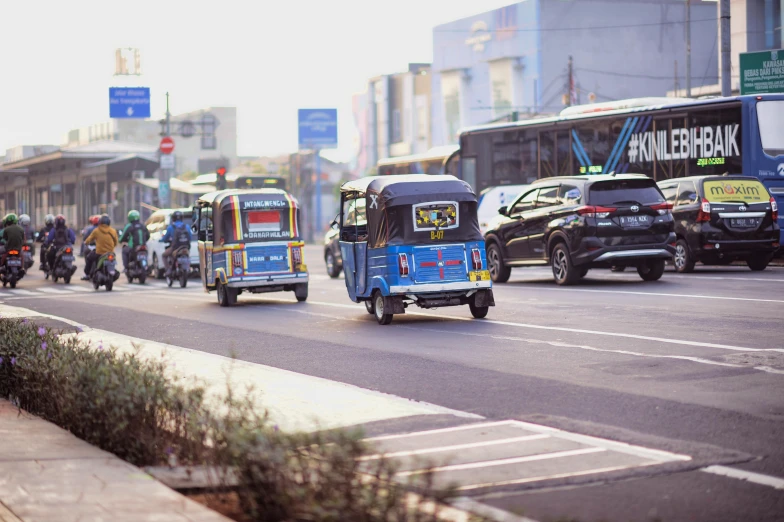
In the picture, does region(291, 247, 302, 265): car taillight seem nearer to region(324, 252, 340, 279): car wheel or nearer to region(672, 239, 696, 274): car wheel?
region(672, 239, 696, 274): car wheel

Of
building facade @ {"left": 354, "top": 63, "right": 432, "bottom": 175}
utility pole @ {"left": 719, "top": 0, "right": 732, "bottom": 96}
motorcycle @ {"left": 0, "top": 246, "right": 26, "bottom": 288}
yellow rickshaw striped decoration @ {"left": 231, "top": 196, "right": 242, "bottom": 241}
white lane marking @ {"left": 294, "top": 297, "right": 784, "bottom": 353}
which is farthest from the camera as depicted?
building facade @ {"left": 354, "top": 63, "right": 432, "bottom": 175}

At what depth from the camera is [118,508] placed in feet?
20.0

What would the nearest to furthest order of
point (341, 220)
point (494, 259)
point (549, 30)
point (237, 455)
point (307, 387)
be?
point (237, 455) < point (307, 387) < point (341, 220) < point (494, 259) < point (549, 30)

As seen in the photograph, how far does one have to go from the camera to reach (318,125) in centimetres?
9825

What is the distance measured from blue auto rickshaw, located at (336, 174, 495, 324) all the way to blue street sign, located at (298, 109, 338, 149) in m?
80.4

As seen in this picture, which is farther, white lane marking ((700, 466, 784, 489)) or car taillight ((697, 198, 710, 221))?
car taillight ((697, 198, 710, 221))

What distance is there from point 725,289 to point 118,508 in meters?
16.2

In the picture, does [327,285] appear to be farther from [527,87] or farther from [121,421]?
[527,87]

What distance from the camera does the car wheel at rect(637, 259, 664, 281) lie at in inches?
925

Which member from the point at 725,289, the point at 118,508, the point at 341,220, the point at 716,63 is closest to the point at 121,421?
the point at 118,508

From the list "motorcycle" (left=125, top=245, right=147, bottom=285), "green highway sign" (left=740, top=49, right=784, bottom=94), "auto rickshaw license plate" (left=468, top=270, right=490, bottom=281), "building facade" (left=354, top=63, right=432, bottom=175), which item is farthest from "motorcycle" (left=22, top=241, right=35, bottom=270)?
"building facade" (left=354, top=63, right=432, bottom=175)

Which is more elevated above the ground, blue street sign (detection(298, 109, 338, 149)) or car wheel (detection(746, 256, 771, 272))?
blue street sign (detection(298, 109, 338, 149))

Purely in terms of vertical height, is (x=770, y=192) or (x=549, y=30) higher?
(x=549, y=30)

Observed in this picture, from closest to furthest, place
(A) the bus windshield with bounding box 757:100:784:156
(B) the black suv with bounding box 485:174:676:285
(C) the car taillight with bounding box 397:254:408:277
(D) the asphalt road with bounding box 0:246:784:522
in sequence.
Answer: (D) the asphalt road with bounding box 0:246:784:522 → (C) the car taillight with bounding box 397:254:408:277 → (B) the black suv with bounding box 485:174:676:285 → (A) the bus windshield with bounding box 757:100:784:156
